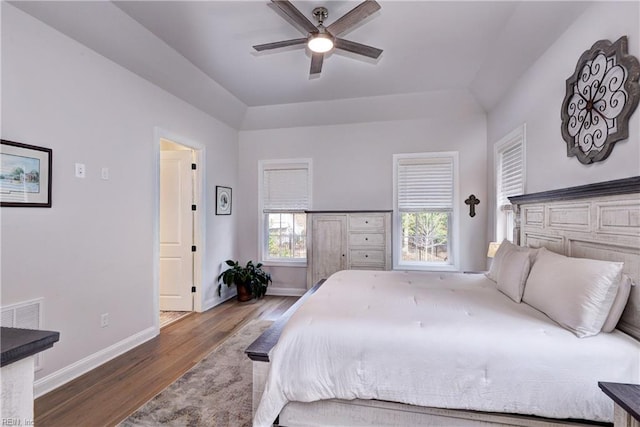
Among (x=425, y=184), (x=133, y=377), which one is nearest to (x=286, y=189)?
(x=425, y=184)

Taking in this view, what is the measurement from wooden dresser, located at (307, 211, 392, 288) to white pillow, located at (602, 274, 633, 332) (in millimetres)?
2793

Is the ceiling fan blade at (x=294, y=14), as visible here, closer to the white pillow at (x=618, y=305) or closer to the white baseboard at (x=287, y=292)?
the white pillow at (x=618, y=305)

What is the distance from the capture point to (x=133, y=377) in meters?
2.56

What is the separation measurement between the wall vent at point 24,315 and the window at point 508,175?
14.6 feet

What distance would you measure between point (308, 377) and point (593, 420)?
1377 millimetres

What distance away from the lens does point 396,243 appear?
4.90 meters

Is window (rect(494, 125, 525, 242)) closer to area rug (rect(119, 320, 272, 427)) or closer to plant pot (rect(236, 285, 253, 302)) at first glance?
area rug (rect(119, 320, 272, 427))

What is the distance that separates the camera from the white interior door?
431 centimetres

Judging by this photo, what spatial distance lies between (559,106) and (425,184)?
2.32 m

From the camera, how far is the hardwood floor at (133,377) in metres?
2.09

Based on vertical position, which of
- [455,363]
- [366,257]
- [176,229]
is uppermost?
[176,229]

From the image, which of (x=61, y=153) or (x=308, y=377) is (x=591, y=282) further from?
(x=61, y=153)

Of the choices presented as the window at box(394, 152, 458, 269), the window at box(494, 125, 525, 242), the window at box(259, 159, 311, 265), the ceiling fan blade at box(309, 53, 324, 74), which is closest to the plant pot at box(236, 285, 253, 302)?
the window at box(259, 159, 311, 265)

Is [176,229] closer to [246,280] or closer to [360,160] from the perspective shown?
[246,280]
